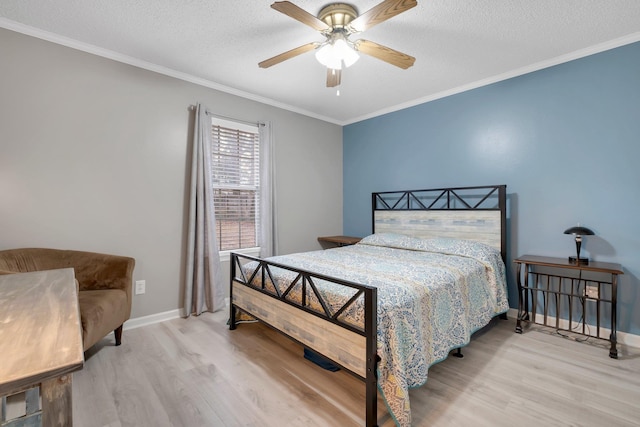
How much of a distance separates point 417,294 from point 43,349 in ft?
Answer: 5.59

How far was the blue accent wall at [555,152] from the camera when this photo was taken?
8.29ft

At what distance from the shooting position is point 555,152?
2881 millimetres

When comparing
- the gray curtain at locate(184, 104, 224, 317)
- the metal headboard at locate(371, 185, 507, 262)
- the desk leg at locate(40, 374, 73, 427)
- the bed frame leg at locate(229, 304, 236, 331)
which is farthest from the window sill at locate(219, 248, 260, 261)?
the desk leg at locate(40, 374, 73, 427)

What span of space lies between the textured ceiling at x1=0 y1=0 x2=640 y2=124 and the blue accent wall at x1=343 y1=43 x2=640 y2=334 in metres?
0.24

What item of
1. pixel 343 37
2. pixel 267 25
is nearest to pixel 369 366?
pixel 343 37

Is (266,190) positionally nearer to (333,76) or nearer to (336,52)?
(333,76)

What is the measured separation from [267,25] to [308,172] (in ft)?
7.45

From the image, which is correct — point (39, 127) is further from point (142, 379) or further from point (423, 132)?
point (423, 132)

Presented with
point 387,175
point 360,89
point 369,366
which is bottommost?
point 369,366

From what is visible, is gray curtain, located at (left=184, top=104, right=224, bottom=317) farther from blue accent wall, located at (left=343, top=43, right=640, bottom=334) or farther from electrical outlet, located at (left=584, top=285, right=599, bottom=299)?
electrical outlet, located at (left=584, top=285, right=599, bottom=299)

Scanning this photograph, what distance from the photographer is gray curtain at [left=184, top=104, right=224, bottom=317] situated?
10.2 feet

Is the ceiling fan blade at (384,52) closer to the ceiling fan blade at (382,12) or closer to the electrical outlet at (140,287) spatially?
the ceiling fan blade at (382,12)

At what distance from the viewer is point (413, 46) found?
2604 millimetres

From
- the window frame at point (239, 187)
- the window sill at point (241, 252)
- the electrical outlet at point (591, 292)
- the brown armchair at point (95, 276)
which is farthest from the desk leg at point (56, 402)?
the electrical outlet at point (591, 292)
